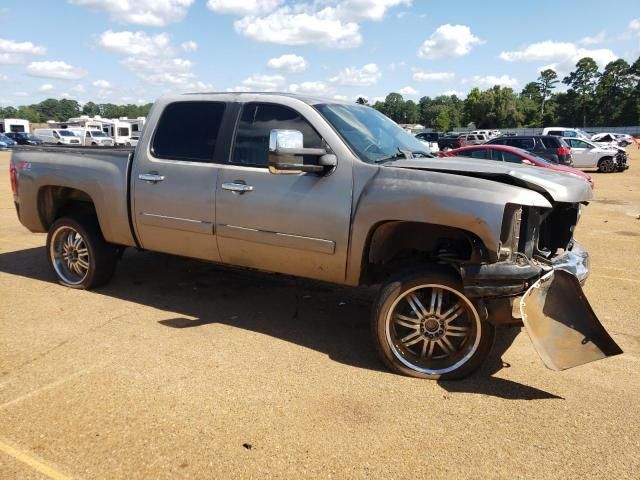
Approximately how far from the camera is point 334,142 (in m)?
4.06

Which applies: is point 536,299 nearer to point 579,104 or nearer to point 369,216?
point 369,216

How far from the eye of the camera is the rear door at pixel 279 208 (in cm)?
397

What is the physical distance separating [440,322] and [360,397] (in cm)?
78

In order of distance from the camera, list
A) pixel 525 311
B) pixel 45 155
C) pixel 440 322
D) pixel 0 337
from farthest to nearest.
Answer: pixel 45 155 → pixel 0 337 → pixel 440 322 → pixel 525 311

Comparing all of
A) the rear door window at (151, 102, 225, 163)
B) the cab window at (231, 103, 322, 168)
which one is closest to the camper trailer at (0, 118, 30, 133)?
the rear door window at (151, 102, 225, 163)

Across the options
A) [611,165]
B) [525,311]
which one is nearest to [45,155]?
[525,311]

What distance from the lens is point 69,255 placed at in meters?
5.70

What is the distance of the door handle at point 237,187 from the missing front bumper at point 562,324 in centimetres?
224

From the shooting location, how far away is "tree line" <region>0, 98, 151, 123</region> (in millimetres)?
141875

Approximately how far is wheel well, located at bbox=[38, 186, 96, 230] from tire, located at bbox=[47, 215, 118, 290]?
131 millimetres

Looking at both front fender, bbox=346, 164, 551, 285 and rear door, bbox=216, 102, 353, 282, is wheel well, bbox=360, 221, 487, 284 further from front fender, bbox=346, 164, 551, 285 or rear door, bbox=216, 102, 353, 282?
rear door, bbox=216, 102, 353, 282

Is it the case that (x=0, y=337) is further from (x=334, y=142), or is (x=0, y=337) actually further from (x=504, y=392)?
(x=504, y=392)

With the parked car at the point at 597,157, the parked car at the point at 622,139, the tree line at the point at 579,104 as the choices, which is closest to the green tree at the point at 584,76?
the tree line at the point at 579,104

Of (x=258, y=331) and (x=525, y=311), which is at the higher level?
(x=525, y=311)
